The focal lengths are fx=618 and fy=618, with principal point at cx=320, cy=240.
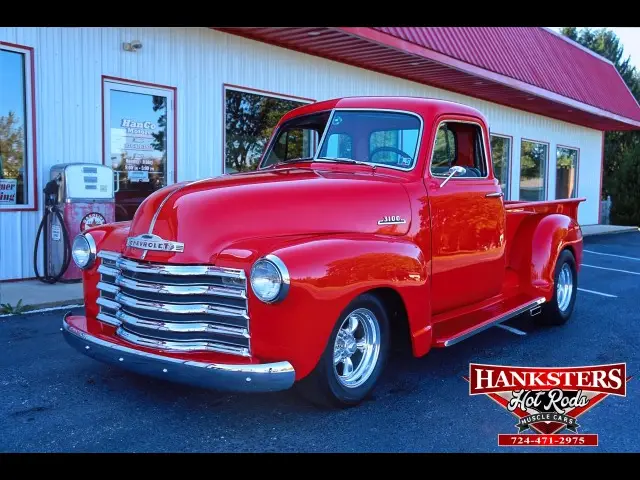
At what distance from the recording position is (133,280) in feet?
11.8

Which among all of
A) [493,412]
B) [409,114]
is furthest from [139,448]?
[409,114]

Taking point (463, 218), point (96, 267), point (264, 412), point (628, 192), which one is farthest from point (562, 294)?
point (628, 192)

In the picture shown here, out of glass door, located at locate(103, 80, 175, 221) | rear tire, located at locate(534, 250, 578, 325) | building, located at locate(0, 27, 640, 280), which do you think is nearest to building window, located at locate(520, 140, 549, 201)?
building, located at locate(0, 27, 640, 280)

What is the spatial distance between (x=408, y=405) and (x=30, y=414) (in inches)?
89.5

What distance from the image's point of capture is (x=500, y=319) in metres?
4.89

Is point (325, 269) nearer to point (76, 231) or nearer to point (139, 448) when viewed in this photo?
point (139, 448)

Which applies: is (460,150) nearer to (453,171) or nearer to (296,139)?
(453,171)

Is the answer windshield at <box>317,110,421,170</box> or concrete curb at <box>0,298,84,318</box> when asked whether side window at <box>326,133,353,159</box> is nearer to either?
windshield at <box>317,110,421,170</box>

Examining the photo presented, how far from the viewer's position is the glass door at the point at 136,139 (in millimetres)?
8320

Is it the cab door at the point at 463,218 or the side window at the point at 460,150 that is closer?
the cab door at the point at 463,218

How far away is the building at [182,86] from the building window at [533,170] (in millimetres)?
2404

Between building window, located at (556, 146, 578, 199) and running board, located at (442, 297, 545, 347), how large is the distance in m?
14.4

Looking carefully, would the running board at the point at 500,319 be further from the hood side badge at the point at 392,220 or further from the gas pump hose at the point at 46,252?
the gas pump hose at the point at 46,252

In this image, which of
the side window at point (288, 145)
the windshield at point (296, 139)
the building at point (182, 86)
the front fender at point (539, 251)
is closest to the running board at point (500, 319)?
the front fender at point (539, 251)
